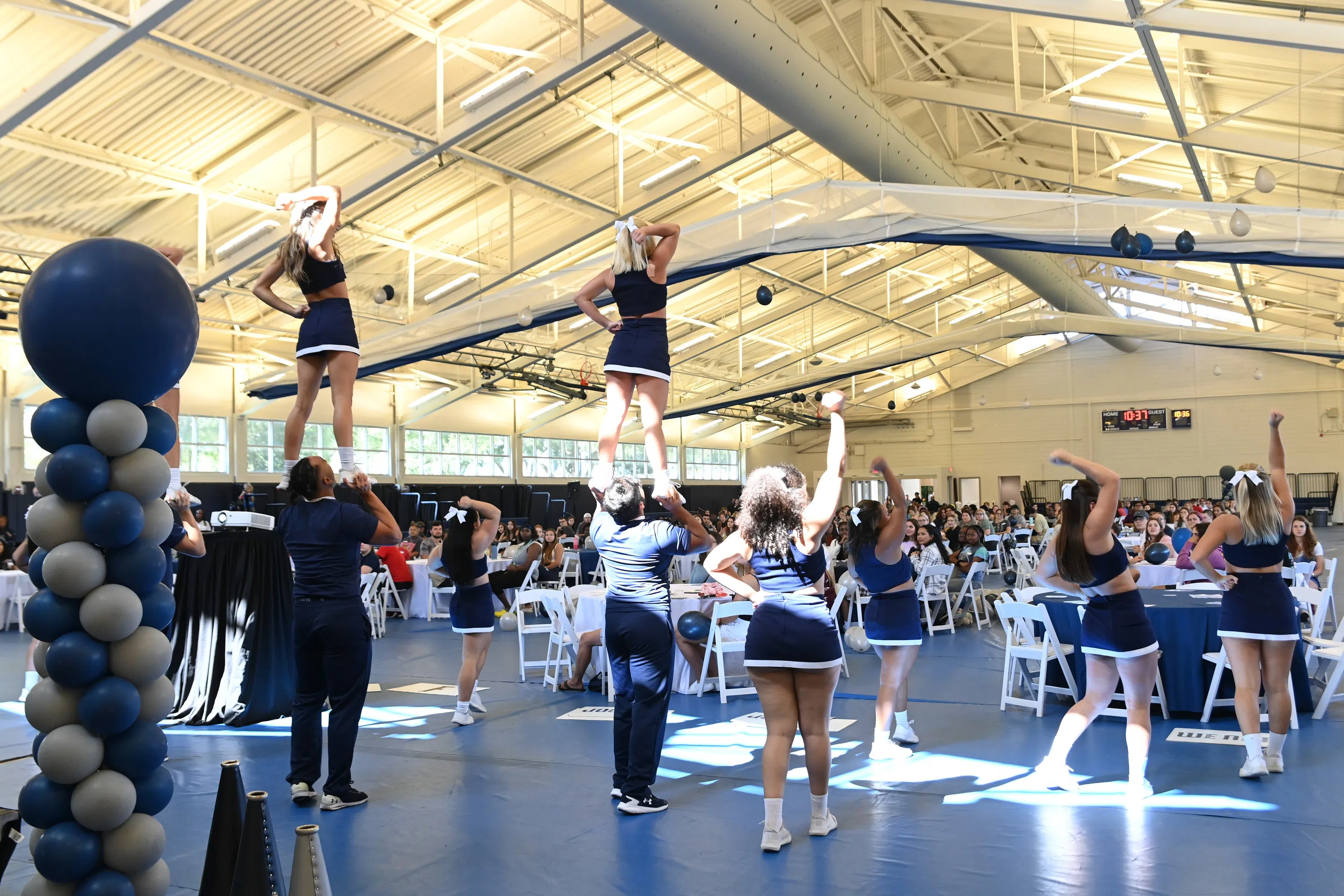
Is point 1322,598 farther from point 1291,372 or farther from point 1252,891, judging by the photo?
point 1291,372

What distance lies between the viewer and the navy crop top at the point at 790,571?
12.1 feet

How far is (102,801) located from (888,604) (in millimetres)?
3751

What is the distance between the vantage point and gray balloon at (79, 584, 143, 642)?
2.65 metres

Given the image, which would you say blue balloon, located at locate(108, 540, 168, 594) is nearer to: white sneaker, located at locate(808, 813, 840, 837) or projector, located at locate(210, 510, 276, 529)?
projector, located at locate(210, 510, 276, 529)

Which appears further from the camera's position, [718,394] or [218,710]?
[718,394]

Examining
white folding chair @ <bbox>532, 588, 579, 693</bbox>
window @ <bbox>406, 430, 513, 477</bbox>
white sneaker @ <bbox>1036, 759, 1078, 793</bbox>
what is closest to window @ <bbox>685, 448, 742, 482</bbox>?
window @ <bbox>406, 430, 513, 477</bbox>

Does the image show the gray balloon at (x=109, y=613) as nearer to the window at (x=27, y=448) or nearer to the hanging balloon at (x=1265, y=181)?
the hanging balloon at (x=1265, y=181)

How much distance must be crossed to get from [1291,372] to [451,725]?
27.1 metres

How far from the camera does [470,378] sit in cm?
2261

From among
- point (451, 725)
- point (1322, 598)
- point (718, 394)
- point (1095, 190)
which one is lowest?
point (451, 725)

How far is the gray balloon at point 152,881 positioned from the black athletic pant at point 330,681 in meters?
1.46

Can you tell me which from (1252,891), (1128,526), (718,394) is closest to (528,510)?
(718,394)

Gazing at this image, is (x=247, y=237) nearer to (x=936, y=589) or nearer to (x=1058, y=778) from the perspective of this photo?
(x=936, y=589)

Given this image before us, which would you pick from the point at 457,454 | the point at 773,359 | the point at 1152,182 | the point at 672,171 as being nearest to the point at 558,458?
the point at 457,454
